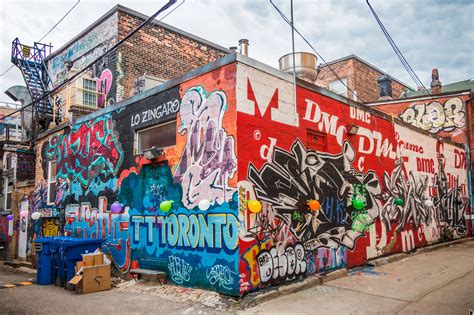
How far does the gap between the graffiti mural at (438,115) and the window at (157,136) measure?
13.8m

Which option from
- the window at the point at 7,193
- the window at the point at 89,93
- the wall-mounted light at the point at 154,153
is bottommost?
the window at the point at 7,193

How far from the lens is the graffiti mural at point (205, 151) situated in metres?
7.32

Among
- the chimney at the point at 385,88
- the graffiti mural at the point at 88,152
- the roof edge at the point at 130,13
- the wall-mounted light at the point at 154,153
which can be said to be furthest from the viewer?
the chimney at the point at 385,88

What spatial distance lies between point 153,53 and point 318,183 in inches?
440

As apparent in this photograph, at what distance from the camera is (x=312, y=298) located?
7.12 meters

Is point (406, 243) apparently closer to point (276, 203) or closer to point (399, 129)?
point (399, 129)

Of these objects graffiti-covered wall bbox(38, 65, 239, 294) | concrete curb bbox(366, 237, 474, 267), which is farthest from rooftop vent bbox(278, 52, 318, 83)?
concrete curb bbox(366, 237, 474, 267)

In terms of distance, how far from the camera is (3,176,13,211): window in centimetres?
1722

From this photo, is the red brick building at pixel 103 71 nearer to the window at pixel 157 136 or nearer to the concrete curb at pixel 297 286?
the window at pixel 157 136

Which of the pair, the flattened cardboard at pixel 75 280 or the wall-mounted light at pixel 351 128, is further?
the wall-mounted light at pixel 351 128

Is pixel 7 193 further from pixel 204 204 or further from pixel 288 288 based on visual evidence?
pixel 288 288

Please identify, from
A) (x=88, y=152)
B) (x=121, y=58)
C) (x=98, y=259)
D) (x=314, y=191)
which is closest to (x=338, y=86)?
(x=121, y=58)

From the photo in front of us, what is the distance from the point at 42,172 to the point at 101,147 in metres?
4.49

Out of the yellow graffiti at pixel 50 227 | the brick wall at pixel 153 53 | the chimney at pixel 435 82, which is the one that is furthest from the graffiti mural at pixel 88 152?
the chimney at pixel 435 82
